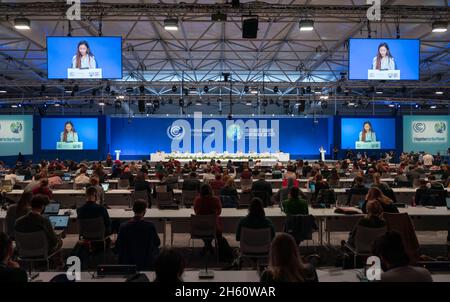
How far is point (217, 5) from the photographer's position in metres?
10.4

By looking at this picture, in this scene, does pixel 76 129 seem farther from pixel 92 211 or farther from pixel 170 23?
pixel 92 211

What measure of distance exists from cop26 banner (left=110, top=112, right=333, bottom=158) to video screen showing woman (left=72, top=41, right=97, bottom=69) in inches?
823

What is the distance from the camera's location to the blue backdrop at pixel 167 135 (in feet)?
104

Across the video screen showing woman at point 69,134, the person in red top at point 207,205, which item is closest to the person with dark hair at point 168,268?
the person in red top at point 207,205

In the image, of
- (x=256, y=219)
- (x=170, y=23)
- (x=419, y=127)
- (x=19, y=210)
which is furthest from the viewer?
(x=419, y=127)

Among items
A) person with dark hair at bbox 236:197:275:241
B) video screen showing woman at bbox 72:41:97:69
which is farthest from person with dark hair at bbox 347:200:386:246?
video screen showing woman at bbox 72:41:97:69

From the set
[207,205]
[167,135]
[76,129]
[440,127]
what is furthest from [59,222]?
[440,127]

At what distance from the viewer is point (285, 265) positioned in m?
2.94

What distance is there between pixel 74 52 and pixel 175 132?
2186 centimetres

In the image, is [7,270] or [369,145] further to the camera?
[369,145]

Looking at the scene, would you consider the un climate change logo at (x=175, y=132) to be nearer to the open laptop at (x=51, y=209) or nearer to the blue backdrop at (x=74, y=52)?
Answer: the blue backdrop at (x=74, y=52)

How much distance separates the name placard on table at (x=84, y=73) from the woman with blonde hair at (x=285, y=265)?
801 centimetres

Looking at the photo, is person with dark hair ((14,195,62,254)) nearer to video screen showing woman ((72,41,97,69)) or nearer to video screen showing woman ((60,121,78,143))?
video screen showing woman ((72,41,97,69))
